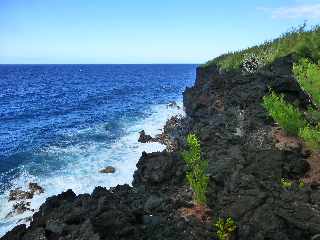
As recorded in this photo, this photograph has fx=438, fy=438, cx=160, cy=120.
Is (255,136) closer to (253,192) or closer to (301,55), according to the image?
(253,192)

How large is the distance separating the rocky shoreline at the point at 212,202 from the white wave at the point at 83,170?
5123mm

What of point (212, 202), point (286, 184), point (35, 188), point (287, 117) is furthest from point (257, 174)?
point (35, 188)

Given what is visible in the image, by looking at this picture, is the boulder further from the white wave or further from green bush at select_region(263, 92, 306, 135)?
green bush at select_region(263, 92, 306, 135)

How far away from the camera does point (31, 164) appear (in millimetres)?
31094

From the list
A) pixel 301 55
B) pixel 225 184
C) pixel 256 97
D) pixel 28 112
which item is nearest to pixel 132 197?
pixel 225 184

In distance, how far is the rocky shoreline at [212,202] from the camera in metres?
12.2

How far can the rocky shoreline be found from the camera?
12.2 meters

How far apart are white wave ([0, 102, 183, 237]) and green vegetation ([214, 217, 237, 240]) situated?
11.1 meters

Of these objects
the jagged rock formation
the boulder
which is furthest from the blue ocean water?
the jagged rock formation

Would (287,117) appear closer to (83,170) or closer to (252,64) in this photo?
(83,170)

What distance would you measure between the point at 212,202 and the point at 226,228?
97.6 inches

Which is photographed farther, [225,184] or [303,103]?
[303,103]

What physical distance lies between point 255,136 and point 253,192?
26.0 ft

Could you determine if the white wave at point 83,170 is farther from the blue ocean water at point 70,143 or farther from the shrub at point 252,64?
the shrub at point 252,64
